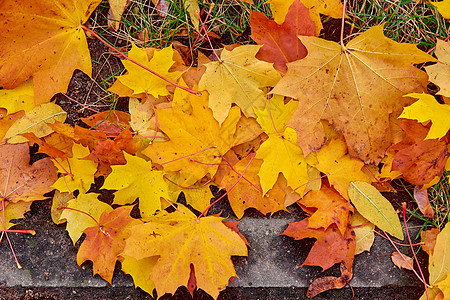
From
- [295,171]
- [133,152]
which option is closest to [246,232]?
[295,171]

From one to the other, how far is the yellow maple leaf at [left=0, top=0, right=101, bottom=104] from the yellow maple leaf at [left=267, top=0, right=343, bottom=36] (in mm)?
865

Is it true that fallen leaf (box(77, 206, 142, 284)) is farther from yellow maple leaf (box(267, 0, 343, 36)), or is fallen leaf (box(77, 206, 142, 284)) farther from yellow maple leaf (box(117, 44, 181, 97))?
yellow maple leaf (box(267, 0, 343, 36))

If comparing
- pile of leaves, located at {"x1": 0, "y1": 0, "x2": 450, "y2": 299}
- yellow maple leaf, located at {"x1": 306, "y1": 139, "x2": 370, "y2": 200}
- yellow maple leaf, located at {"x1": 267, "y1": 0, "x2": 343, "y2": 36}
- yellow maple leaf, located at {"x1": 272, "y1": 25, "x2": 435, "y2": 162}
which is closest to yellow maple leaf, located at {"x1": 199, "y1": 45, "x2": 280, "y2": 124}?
pile of leaves, located at {"x1": 0, "y1": 0, "x2": 450, "y2": 299}

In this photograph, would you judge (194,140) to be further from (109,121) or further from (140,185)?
(109,121)

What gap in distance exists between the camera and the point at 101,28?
5.68ft

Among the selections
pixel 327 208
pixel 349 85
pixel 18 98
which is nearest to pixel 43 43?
pixel 18 98

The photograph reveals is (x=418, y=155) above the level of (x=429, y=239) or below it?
above

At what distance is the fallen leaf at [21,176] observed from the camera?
5.35ft

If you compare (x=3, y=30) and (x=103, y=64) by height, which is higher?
(x=3, y=30)

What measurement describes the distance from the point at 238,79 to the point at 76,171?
35.0 inches

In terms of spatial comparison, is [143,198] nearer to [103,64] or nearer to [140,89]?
[140,89]

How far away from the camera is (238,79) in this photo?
1.50 m

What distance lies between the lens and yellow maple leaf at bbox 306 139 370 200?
155cm

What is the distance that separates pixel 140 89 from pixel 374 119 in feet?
3.51
